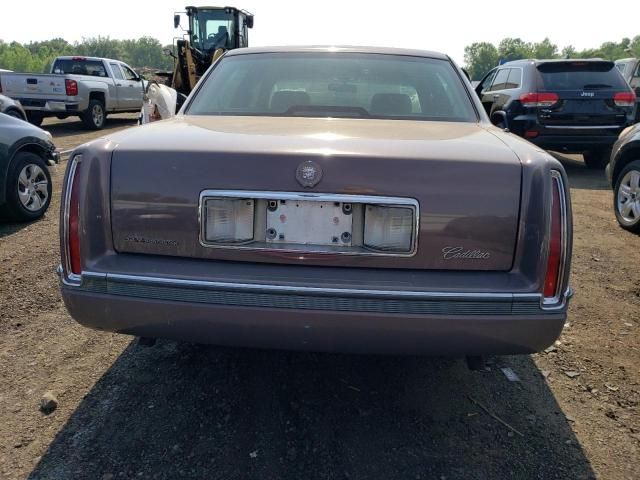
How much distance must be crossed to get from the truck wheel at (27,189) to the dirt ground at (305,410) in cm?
222

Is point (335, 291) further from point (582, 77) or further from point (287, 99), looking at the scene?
point (582, 77)

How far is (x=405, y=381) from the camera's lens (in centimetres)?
305

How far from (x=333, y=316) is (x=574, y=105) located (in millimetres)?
8390

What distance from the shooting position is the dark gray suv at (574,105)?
9.08m

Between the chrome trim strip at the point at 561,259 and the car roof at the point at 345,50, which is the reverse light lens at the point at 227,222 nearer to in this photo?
the chrome trim strip at the point at 561,259

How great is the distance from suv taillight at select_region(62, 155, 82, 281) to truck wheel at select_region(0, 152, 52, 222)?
3879 millimetres

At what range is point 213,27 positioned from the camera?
54.6ft

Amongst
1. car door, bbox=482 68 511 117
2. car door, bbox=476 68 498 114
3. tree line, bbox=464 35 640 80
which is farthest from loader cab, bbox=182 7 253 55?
tree line, bbox=464 35 640 80

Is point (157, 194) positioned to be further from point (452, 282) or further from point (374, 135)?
point (452, 282)

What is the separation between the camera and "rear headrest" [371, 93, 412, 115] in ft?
10.7

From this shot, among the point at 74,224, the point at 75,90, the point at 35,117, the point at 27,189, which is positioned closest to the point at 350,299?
the point at 74,224

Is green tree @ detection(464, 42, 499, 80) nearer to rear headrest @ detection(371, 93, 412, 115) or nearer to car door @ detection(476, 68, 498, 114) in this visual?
car door @ detection(476, 68, 498, 114)

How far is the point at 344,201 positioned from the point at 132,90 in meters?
17.2

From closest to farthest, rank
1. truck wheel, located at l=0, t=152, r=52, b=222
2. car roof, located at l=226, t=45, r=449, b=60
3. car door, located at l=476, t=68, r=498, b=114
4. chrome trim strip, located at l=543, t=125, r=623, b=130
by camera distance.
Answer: car roof, located at l=226, t=45, r=449, b=60 → truck wheel, located at l=0, t=152, r=52, b=222 → chrome trim strip, located at l=543, t=125, r=623, b=130 → car door, located at l=476, t=68, r=498, b=114
